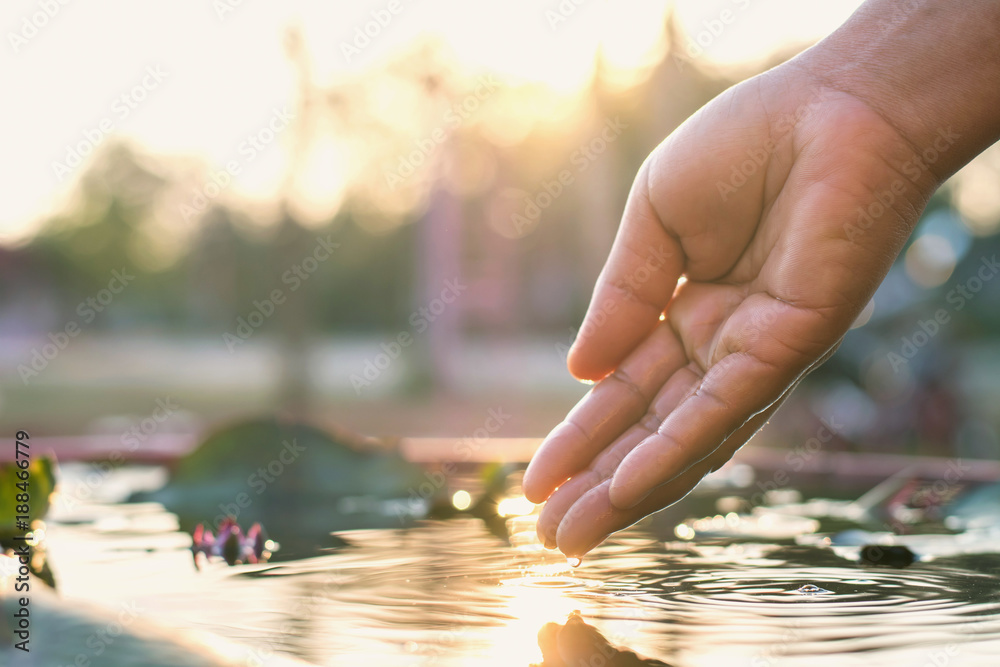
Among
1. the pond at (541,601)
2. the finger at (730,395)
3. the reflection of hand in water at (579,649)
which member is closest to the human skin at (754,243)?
the finger at (730,395)

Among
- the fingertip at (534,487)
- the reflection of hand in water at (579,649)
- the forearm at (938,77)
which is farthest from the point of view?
the fingertip at (534,487)

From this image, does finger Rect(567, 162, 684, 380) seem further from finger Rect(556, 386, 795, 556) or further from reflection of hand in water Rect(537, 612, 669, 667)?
reflection of hand in water Rect(537, 612, 669, 667)

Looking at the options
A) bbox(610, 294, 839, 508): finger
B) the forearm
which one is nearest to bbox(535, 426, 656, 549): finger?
bbox(610, 294, 839, 508): finger

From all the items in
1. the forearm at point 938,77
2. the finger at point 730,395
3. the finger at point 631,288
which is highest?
the forearm at point 938,77

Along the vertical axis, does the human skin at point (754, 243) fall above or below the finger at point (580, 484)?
above

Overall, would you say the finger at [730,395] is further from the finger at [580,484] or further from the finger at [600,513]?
the finger at [580,484]

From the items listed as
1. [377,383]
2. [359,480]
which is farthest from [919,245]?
[377,383]
